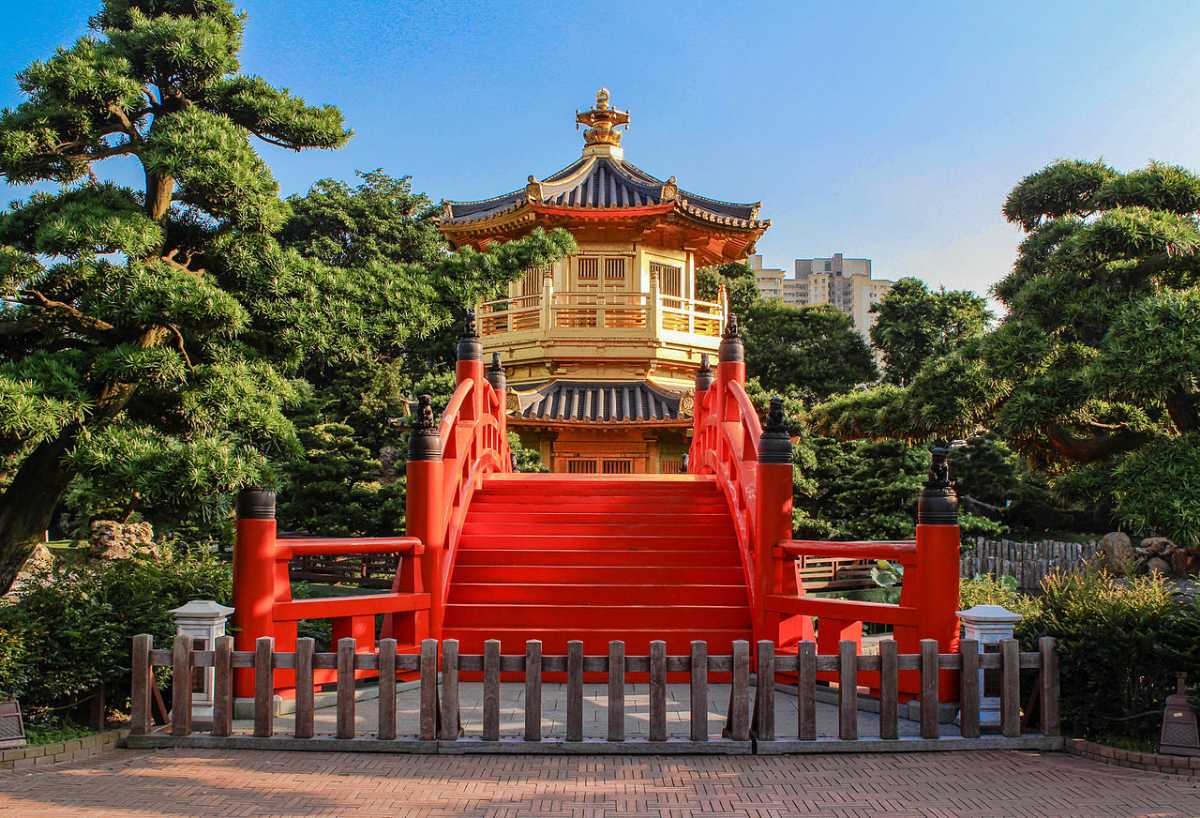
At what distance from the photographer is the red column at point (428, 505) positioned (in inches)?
357

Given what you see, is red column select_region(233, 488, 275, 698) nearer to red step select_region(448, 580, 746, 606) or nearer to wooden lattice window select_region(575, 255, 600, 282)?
red step select_region(448, 580, 746, 606)

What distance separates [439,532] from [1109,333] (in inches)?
262

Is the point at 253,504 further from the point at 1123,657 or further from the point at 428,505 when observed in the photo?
the point at 1123,657

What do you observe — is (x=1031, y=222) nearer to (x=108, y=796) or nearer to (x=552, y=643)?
(x=552, y=643)

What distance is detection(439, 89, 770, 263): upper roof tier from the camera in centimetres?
1947

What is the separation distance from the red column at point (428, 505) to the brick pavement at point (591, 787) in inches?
104

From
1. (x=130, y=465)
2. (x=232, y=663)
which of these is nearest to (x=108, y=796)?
(x=232, y=663)

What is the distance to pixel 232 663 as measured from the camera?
21.8 ft

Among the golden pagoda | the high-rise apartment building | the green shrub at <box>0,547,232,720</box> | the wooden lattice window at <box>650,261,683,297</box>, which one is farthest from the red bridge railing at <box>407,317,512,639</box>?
the high-rise apartment building

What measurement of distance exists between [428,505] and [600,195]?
12.6m

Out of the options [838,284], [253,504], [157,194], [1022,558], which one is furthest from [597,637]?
[838,284]

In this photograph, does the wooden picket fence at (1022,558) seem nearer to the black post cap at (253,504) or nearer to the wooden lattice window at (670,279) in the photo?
the wooden lattice window at (670,279)

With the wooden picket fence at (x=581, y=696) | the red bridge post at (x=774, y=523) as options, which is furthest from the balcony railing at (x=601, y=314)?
the wooden picket fence at (x=581, y=696)

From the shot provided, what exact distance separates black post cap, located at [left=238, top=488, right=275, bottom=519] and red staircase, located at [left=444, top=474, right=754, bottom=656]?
2196mm
